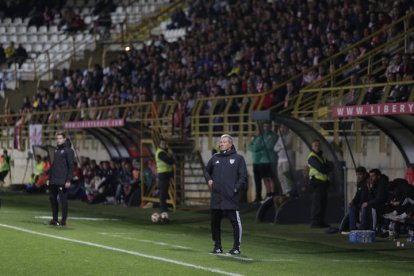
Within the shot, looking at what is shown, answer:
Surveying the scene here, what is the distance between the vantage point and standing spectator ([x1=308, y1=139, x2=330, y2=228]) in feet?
74.6

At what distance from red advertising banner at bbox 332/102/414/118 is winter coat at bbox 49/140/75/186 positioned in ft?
17.8

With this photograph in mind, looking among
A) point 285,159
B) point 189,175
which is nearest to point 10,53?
point 189,175

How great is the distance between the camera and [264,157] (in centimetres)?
2698

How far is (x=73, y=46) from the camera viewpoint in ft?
158

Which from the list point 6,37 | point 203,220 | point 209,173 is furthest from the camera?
Result: point 6,37

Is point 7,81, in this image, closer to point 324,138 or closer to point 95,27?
point 95,27

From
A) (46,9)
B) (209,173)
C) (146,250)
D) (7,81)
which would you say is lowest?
(146,250)

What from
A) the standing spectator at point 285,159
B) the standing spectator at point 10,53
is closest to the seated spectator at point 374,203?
the standing spectator at point 285,159

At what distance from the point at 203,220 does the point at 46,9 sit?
29.7 meters

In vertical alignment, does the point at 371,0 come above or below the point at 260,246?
above

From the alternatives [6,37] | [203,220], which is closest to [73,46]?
[6,37]

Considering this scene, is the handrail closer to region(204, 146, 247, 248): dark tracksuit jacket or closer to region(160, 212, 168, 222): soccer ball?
region(160, 212, 168, 222): soccer ball

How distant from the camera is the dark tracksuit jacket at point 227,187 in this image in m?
16.4

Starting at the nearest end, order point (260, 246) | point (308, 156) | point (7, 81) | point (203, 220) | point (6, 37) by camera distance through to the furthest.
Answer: point (260, 246) → point (308, 156) → point (203, 220) → point (7, 81) → point (6, 37)
